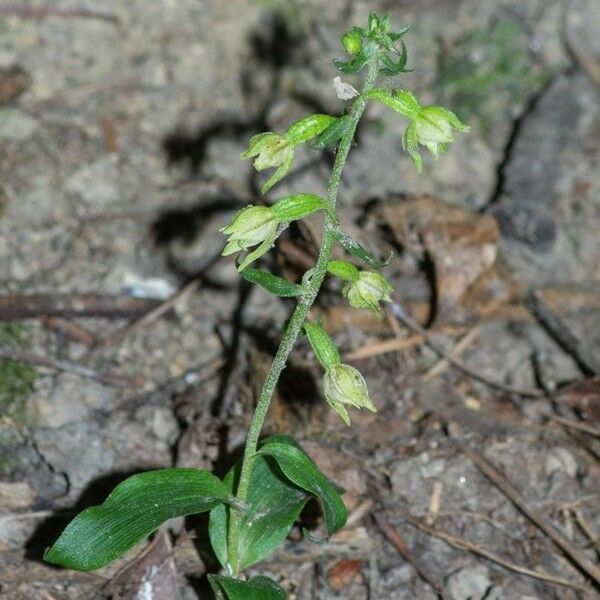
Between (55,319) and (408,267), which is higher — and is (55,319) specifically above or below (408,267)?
below

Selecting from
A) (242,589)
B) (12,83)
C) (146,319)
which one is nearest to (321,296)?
(146,319)

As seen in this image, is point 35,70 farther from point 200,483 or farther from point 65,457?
point 200,483

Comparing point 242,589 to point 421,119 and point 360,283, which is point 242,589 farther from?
point 421,119

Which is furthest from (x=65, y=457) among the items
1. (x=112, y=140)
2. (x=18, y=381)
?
(x=112, y=140)

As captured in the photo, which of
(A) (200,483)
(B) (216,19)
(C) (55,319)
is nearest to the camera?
(A) (200,483)

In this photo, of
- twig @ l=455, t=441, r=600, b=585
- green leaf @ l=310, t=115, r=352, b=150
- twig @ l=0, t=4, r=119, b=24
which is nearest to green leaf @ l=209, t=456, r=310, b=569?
twig @ l=455, t=441, r=600, b=585

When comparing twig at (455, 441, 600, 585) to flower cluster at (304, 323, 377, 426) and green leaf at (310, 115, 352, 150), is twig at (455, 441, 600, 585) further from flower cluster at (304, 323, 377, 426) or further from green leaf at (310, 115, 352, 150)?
green leaf at (310, 115, 352, 150)

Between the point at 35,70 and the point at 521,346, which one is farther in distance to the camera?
the point at 35,70
